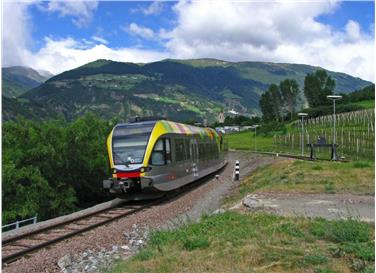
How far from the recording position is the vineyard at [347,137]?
42.7m

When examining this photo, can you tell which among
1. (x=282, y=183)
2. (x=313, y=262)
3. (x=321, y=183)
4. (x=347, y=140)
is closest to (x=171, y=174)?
(x=282, y=183)

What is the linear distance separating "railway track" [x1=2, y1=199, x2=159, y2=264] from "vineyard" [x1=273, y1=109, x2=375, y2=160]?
27.8 metres

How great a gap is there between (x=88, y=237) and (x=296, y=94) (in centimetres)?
13563

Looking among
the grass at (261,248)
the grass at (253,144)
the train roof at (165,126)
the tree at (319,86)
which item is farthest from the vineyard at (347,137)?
the tree at (319,86)

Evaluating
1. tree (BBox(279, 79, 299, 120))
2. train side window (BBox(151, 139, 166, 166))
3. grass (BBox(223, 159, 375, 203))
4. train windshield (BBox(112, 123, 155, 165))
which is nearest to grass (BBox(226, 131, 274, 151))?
grass (BBox(223, 159, 375, 203))

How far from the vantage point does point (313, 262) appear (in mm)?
7125

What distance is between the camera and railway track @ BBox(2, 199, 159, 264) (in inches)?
428

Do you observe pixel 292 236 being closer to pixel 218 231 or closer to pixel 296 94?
pixel 218 231

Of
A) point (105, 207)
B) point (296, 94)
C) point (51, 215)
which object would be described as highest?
point (296, 94)

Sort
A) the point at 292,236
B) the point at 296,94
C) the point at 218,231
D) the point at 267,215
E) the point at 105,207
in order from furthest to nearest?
the point at 296,94 → the point at 105,207 → the point at 267,215 → the point at 218,231 → the point at 292,236

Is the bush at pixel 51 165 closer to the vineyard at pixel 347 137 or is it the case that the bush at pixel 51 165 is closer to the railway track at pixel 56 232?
the railway track at pixel 56 232

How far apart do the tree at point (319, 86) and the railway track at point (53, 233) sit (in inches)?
4449

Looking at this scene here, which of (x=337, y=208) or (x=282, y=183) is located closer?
(x=337, y=208)

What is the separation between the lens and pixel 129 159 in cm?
1867
